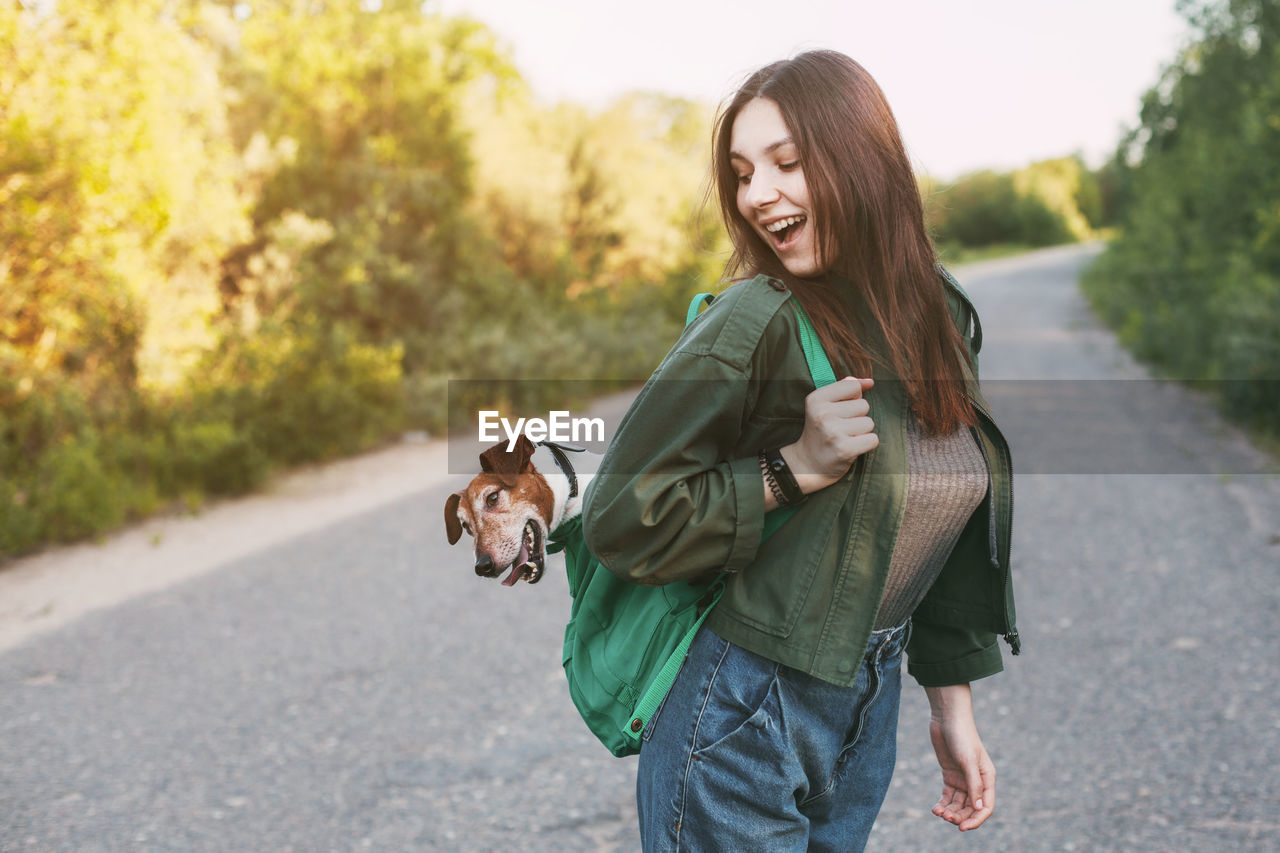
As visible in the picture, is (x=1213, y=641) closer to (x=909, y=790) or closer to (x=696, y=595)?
(x=909, y=790)

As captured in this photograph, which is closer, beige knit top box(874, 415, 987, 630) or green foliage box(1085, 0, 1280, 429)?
beige knit top box(874, 415, 987, 630)

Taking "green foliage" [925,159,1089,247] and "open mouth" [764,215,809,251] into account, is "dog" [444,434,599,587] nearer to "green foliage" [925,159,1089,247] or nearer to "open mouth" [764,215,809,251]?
"open mouth" [764,215,809,251]

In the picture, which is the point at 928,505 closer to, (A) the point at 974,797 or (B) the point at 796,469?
(B) the point at 796,469

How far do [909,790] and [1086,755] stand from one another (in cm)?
76

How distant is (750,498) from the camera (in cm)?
133

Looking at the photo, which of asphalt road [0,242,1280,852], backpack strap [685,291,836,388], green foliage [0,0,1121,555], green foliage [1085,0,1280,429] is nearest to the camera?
backpack strap [685,291,836,388]

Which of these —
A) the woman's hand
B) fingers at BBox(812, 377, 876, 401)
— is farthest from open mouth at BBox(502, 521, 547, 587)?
the woman's hand

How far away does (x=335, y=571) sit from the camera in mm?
6312

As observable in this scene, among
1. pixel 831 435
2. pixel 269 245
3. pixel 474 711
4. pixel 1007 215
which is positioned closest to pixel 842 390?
pixel 831 435

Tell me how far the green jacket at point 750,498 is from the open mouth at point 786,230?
12 centimetres

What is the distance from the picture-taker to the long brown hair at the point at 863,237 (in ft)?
4.71

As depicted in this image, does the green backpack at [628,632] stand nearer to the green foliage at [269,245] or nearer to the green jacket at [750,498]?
the green jacket at [750,498]

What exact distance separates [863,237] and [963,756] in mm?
943

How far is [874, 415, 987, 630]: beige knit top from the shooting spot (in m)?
1.50
